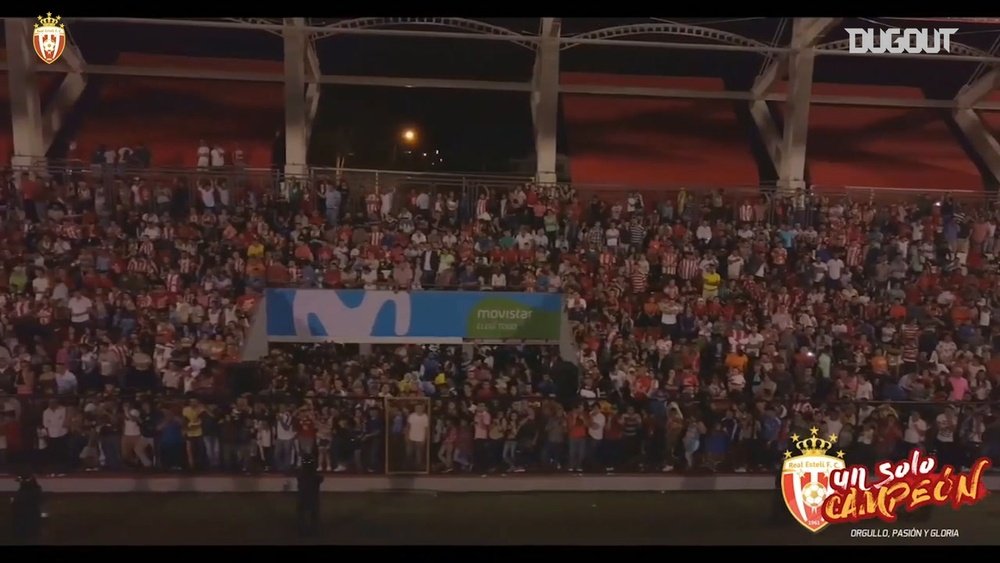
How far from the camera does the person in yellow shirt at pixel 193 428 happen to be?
331 cm

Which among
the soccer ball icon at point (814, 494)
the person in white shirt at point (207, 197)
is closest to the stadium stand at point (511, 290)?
the person in white shirt at point (207, 197)

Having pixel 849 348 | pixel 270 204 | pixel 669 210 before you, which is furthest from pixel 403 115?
pixel 849 348

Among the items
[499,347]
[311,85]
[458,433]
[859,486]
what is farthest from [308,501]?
[859,486]

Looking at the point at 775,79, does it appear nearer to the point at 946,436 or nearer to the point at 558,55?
the point at 558,55

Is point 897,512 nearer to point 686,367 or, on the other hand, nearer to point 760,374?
point 760,374

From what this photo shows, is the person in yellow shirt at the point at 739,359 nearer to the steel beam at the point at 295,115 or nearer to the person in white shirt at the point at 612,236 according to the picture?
the person in white shirt at the point at 612,236

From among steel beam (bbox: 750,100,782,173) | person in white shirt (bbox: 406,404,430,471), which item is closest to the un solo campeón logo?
steel beam (bbox: 750,100,782,173)

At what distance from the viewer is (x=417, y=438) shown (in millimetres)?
3357

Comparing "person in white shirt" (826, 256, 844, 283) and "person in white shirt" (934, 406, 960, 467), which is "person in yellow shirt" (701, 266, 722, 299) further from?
"person in white shirt" (934, 406, 960, 467)

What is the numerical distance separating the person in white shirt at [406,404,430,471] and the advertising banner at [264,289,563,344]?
0.39 metres

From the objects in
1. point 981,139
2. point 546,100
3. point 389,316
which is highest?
point 546,100

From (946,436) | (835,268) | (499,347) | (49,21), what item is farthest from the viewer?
(835,268)

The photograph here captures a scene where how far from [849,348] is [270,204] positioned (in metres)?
3.05

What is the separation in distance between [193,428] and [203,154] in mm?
1354
